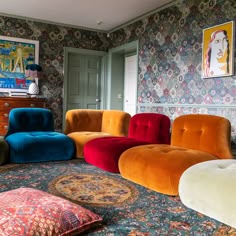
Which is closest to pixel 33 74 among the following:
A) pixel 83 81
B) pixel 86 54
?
pixel 83 81

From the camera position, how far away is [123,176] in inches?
116

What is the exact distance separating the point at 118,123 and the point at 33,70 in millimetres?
2236

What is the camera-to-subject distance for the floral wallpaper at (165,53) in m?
3.95

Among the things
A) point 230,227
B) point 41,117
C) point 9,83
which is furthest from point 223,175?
point 9,83

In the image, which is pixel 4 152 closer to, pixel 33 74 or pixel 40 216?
pixel 40 216

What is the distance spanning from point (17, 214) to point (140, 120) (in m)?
2.42

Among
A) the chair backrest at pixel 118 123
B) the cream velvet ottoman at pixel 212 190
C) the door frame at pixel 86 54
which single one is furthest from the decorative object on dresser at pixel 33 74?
the cream velvet ottoman at pixel 212 190

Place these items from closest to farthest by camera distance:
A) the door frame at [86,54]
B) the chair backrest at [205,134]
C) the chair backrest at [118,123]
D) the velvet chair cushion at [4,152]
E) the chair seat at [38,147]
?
the chair backrest at [205,134] < the velvet chair cushion at [4,152] < the chair seat at [38,147] < the chair backrest at [118,123] < the door frame at [86,54]

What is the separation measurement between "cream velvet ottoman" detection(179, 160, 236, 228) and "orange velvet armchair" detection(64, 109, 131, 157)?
2.10 meters

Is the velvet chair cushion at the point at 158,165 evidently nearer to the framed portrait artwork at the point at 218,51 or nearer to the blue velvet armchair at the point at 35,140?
the blue velvet armchair at the point at 35,140

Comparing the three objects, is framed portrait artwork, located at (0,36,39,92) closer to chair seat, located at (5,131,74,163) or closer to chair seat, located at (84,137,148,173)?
chair seat, located at (5,131,74,163)

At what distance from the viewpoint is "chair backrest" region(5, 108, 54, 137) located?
4109 millimetres

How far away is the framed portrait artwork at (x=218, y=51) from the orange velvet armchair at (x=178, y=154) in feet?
3.62

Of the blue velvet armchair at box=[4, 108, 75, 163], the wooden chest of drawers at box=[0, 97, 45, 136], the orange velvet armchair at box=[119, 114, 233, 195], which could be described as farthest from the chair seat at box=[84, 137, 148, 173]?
the wooden chest of drawers at box=[0, 97, 45, 136]
